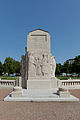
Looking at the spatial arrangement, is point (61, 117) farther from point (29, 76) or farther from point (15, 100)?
point (29, 76)

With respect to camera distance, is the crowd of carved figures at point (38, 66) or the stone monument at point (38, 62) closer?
the stone monument at point (38, 62)

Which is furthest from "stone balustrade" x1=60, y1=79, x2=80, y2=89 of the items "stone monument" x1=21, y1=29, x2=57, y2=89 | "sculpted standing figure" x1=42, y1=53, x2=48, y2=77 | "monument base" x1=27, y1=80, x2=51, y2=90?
"sculpted standing figure" x1=42, y1=53, x2=48, y2=77

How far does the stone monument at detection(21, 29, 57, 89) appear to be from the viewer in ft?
30.7

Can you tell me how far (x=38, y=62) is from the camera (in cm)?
975

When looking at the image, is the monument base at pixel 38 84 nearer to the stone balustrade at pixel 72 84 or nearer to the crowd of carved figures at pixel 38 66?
the crowd of carved figures at pixel 38 66

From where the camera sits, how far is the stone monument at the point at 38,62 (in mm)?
9344

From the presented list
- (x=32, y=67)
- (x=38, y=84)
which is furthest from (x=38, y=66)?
(x=38, y=84)

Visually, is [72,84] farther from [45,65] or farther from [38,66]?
[38,66]

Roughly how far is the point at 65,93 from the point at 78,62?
41.2 metres

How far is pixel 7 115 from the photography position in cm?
439

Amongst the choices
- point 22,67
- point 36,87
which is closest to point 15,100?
point 36,87

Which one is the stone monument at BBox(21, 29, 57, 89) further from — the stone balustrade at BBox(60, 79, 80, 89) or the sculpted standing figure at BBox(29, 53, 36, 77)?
the stone balustrade at BBox(60, 79, 80, 89)

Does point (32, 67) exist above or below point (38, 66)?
below

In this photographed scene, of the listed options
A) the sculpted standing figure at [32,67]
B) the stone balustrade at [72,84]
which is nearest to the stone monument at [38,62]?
the sculpted standing figure at [32,67]
